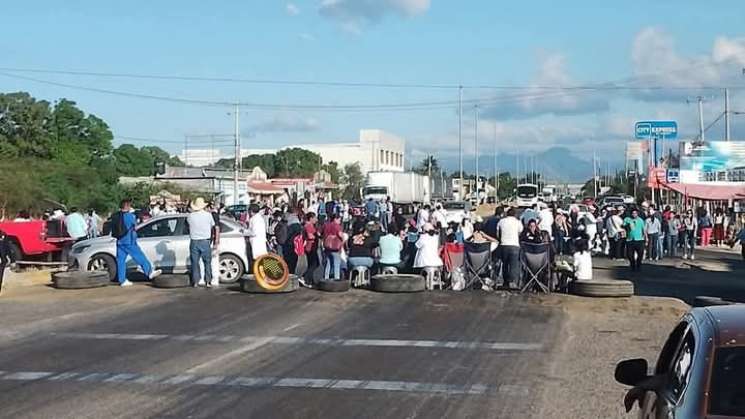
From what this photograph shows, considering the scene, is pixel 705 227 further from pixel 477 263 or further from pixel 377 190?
pixel 377 190

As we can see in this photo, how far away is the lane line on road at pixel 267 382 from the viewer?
31.8ft

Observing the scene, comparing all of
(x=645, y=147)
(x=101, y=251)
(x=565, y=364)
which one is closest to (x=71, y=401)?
(x=565, y=364)

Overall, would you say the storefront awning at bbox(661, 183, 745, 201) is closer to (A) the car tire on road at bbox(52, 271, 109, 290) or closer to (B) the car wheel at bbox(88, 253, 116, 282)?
(B) the car wheel at bbox(88, 253, 116, 282)

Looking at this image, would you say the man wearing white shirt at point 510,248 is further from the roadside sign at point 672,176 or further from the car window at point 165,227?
the roadside sign at point 672,176

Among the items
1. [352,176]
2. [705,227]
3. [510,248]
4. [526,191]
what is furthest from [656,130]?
[352,176]

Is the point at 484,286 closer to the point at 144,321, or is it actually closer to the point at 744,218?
the point at 144,321

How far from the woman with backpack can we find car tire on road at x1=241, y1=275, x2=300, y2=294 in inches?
49.1

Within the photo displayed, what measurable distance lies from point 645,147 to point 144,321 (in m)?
78.7

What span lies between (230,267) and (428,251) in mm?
4362

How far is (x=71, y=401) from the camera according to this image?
917 centimetres

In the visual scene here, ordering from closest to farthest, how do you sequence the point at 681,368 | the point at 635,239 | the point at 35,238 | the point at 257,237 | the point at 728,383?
the point at 728,383 → the point at 681,368 → the point at 257,237 → the point at 635,239 → the point at 35,238

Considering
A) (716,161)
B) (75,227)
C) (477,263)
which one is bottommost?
(477,263)

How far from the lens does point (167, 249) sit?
2106 cm

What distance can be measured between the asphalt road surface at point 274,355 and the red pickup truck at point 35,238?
8.80m
